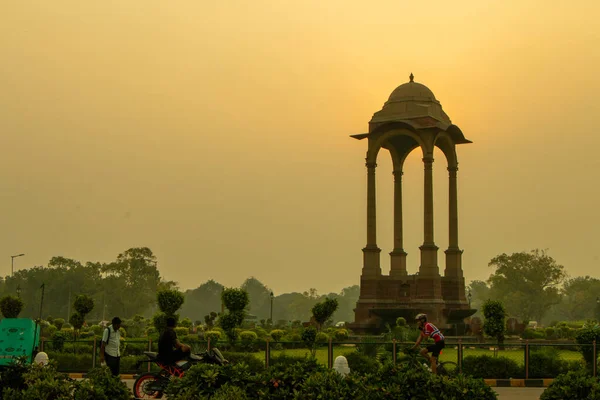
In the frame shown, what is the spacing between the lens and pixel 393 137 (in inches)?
2008

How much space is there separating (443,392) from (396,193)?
39.5 meters

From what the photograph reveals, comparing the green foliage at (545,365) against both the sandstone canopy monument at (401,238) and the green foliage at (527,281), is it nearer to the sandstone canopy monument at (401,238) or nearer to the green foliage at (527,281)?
the sandstone canopy monument at (401,238)

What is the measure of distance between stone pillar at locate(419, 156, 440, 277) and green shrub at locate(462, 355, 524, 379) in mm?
21571

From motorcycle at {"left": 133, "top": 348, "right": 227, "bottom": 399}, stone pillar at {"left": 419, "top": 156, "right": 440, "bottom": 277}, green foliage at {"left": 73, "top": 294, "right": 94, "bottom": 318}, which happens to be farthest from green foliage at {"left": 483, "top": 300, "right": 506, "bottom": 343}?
motorcycle at {"left": 133, "top": 348, "right": 227, "bottom": 399}

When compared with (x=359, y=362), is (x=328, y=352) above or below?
above

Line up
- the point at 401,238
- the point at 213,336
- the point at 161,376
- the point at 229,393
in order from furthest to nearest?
the point at 401,238 → the point at 213,336 → the point at 161,376 → the point at 229,393

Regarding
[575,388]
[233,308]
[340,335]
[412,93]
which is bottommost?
[575,388]

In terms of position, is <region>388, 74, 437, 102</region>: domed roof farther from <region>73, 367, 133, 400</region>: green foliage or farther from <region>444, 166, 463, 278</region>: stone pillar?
<region>73, 367, 133, 400</region>: green foliage

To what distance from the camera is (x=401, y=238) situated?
5106cm

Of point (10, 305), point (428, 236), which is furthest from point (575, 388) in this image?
point (10, 305)

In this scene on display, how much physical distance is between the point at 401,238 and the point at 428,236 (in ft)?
9.19

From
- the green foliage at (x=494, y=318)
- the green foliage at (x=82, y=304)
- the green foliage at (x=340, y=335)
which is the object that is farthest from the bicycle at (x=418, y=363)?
the green foliage at (x=82, y=304)

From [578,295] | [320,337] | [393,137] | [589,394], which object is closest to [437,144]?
[393,137]

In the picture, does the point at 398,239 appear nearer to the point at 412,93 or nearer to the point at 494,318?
the point at 412,93
